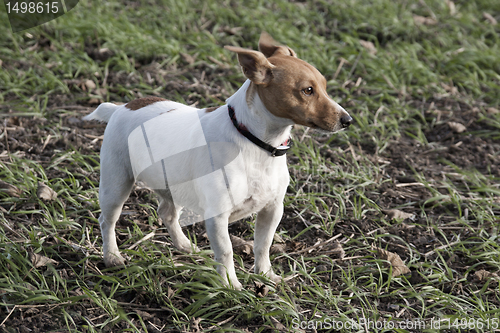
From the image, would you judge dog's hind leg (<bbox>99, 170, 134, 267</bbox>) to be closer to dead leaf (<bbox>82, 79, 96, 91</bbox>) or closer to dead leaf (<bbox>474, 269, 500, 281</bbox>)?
dead leaf (<bbox>474, 269, 500, 281</bbox>)

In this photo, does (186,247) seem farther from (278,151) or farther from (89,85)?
(89,85)

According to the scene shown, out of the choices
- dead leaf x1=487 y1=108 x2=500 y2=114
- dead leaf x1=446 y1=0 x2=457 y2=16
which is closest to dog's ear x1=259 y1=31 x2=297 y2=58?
dead leaf x1=487 y1=108 x2=500 y2=114

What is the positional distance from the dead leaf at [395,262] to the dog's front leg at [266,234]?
0.77 m

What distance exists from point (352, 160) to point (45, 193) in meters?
2.56

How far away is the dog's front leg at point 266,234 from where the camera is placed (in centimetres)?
300

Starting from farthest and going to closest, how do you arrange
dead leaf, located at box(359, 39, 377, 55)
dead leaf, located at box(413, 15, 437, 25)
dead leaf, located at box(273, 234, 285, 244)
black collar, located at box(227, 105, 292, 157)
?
dead leaf, located at box(413, 15, 437, 25) → dead leaf, located at box(359, 39, 377, 55) → dead leaf, located at box(273, 234, 285, 244) → black collar, located at box(227, 105, 292, 157)

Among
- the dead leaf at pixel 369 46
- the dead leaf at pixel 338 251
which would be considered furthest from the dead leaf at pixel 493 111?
the dead leaf at pixel 338 251

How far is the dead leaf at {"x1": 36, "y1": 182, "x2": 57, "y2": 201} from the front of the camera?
3752 millimetres

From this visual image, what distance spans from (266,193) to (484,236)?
1.94m

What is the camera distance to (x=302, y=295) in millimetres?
3146

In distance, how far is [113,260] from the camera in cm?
328

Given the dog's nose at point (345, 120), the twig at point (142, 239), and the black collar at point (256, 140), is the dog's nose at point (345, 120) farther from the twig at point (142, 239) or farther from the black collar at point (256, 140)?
the twig at point (142, 239)

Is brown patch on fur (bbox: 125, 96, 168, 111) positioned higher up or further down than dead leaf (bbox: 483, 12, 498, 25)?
higher up

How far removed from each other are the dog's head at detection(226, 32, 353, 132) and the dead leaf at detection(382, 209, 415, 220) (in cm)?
156
